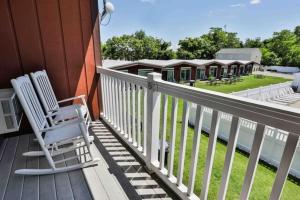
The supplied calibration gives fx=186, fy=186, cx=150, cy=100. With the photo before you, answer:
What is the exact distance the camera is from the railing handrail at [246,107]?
2.53 ft

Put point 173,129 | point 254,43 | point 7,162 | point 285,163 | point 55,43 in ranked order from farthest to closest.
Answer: point 254,43, point 55,43, point 7,162, point 173,129, point 285,163

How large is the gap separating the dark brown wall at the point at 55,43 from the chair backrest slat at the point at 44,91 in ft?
1.09

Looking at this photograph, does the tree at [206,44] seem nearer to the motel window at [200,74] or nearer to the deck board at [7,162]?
the motel window at [200,74]

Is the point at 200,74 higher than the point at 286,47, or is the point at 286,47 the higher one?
the point at 286,47

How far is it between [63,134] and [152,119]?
95 cm

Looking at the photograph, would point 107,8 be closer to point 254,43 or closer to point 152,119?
point 152,119

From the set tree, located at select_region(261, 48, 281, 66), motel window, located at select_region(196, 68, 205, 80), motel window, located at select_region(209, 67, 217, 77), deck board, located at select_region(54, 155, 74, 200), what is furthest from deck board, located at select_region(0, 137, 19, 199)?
tree, located at select_region(261, 48, 281, 66)

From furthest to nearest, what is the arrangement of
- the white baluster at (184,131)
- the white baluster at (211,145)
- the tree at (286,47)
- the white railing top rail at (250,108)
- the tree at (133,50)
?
the tree at (133,50)
the tree at (286,47)
the white baluster at (184,131)
the white baluster at (211,145)
the white railing top rail at (250,108)

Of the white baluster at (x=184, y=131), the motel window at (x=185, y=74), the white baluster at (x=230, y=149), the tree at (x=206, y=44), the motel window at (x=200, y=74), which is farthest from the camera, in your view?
the tree at (x=206, y=44)

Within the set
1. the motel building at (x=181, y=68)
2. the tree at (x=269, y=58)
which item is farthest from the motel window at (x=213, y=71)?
the tree at (x=269, y=58)

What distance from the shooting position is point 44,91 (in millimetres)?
2533

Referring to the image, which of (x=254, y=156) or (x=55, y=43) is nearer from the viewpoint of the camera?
(x=254, y=156)

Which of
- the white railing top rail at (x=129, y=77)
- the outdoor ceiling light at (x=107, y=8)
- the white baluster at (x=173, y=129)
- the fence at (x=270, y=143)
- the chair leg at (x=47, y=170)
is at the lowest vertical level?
the fence at (x=270, y=143)

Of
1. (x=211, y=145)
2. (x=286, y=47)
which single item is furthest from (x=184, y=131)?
(x=286, y=47)
